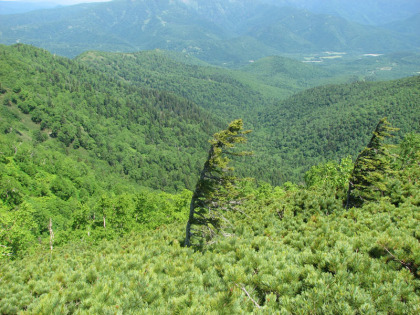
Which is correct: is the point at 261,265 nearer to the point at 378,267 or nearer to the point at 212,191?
the point at 378,267

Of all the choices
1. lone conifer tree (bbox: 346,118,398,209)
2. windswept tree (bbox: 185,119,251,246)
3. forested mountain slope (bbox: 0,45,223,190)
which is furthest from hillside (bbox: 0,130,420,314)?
forested mountain slope (bbox: 0,45,223,190)

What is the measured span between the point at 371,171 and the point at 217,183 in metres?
15.8

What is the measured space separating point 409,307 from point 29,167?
10150cm

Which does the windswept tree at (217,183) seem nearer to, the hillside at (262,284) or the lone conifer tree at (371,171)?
the hillside at (262,284)

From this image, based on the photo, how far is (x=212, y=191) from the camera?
16.3 metres

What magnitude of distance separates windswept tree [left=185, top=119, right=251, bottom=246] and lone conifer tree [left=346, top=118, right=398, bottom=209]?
11.1 m

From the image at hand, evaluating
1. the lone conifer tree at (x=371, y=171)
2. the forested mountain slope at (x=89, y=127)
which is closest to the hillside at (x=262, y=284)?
the lone conifer tree at (x=371, y=171)

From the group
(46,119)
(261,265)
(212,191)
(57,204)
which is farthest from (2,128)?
(261,265)

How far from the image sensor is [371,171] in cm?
2195

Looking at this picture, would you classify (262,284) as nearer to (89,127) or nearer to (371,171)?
(371,171)

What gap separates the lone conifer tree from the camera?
1972 cm

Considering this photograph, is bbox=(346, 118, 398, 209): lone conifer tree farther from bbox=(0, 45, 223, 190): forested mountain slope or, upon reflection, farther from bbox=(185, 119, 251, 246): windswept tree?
bbox=(0, 45, 223, 190): forested mountain slope

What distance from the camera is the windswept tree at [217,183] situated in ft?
50.1

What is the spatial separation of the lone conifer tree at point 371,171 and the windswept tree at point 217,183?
437 inches
